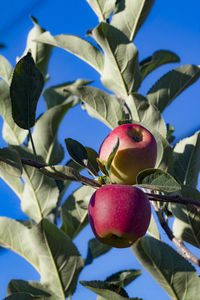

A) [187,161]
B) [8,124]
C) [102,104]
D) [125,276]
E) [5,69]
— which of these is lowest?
[125,276]

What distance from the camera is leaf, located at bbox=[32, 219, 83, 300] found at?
83 cm

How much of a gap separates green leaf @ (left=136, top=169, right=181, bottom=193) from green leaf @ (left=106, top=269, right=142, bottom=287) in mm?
354

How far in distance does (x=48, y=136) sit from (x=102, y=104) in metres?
0.21

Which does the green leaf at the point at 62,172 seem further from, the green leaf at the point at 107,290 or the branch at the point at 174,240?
the branch at the point at 174,240

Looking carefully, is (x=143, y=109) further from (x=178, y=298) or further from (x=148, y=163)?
(x=178, y=298)

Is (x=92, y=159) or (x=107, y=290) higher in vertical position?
(x=92, y=159)

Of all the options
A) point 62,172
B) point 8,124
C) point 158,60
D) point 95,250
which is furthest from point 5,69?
point 62,172

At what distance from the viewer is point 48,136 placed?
1.13 metres

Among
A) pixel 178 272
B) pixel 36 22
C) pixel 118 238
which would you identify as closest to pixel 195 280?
pixel 178 272

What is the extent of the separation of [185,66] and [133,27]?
0.20m

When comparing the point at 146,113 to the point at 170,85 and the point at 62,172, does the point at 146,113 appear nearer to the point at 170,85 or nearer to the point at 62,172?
the point at 170,85

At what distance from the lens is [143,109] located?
3.10ft

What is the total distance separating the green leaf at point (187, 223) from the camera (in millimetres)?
874

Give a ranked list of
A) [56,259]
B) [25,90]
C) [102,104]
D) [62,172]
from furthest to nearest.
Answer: [102,104] < [56,259] < [25,90] < [62,172]
